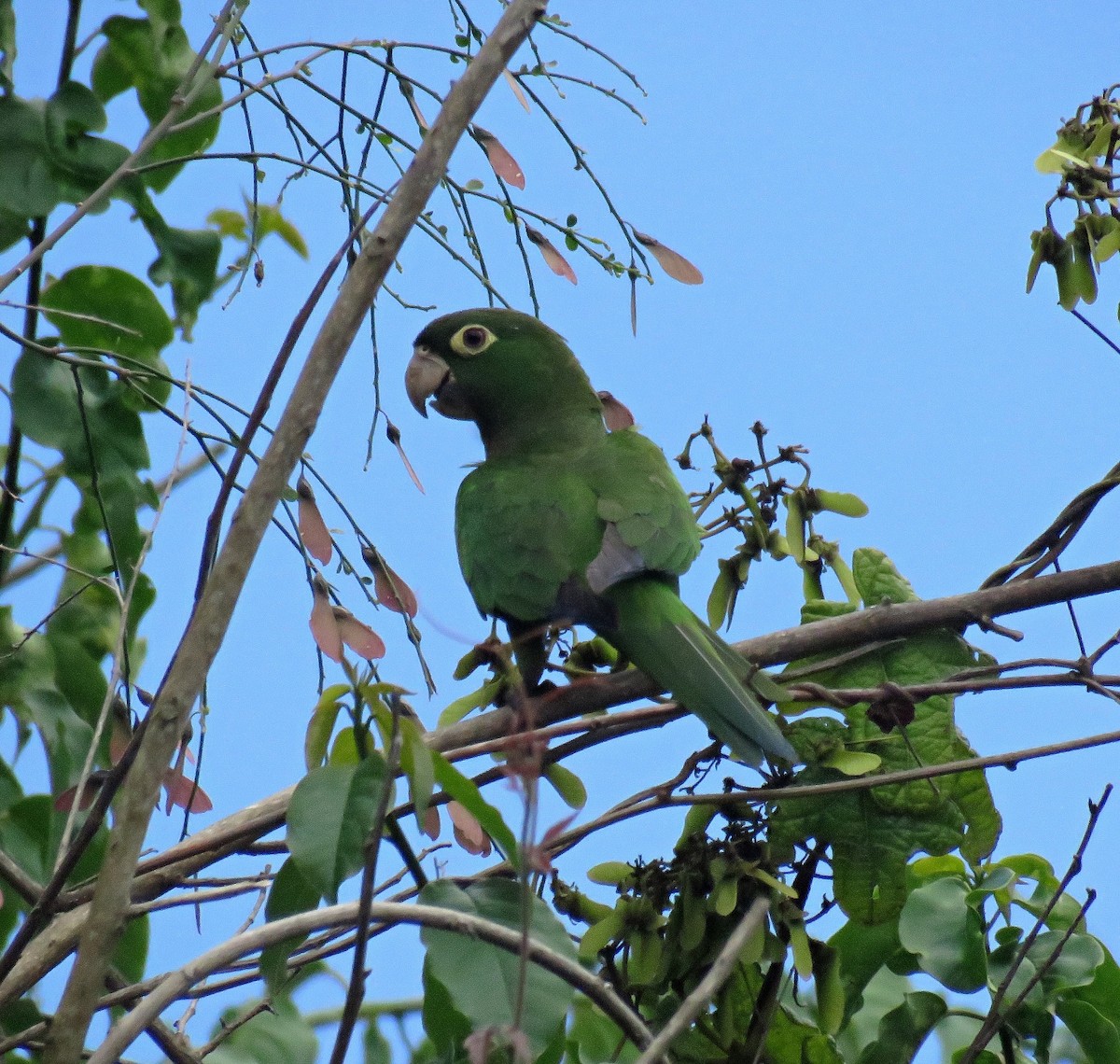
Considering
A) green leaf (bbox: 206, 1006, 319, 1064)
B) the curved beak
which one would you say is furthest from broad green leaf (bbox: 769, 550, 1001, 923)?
the curved beak

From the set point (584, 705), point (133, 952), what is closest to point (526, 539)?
point (584, 705)

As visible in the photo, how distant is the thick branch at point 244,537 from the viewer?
810mm

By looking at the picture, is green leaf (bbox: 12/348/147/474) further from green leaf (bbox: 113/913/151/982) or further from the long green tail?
the long green tail

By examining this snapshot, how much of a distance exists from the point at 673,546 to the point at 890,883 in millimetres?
658

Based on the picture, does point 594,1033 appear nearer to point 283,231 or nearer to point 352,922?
point 352,922

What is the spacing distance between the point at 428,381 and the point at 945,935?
1.67 metres

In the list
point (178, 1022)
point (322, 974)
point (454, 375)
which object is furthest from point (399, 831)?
point (454, 375)

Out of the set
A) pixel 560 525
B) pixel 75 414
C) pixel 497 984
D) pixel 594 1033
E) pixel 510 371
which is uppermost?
pixel 510 371

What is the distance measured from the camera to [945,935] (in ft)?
4.73

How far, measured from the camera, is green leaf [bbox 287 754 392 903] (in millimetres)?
963

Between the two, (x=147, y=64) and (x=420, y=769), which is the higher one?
(x=147, y=64)

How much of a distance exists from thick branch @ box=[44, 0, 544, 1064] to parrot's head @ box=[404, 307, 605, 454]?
1.59m

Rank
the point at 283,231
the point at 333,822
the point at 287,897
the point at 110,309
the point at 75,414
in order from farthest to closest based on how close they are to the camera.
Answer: the point at 283,231 → the point at 110,309 → the point at 75,414 → the point at 287,897 → the point at 333,822

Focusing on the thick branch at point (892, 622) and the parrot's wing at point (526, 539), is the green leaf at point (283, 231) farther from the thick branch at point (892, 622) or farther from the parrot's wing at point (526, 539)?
the thick branch at point (892, 622)
